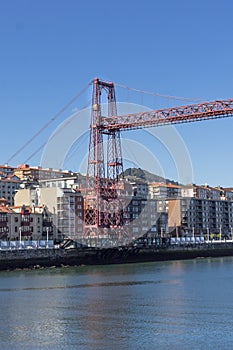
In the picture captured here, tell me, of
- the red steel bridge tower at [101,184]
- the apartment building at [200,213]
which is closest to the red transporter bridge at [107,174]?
the red steel bridge tower at [101,184]

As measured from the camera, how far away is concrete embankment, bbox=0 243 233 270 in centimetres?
5066

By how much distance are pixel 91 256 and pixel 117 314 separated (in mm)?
33484

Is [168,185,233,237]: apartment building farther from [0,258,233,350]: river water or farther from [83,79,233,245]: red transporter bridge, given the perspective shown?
[0,258,233,350]: river water

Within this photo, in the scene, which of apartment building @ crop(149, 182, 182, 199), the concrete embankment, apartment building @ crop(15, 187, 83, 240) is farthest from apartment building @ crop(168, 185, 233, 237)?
apartment building @ crop(15, 187, 83, 240)

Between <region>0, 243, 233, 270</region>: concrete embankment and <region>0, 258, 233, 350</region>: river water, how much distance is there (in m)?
12.8

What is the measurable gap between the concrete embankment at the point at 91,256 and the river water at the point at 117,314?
12.8m

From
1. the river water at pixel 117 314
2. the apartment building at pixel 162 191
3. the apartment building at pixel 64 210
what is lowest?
the river water at pixel 117 314

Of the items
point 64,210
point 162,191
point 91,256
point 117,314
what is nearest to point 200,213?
point 162,191

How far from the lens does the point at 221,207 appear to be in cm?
9425

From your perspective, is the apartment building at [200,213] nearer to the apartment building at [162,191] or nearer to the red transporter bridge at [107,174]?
the apartment building at [162,191]

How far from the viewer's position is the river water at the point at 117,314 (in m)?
19.4

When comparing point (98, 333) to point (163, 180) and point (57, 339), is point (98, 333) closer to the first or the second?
point (57, 339)

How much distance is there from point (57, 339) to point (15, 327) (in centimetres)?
260

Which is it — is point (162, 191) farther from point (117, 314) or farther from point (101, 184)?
point (117, 314)
